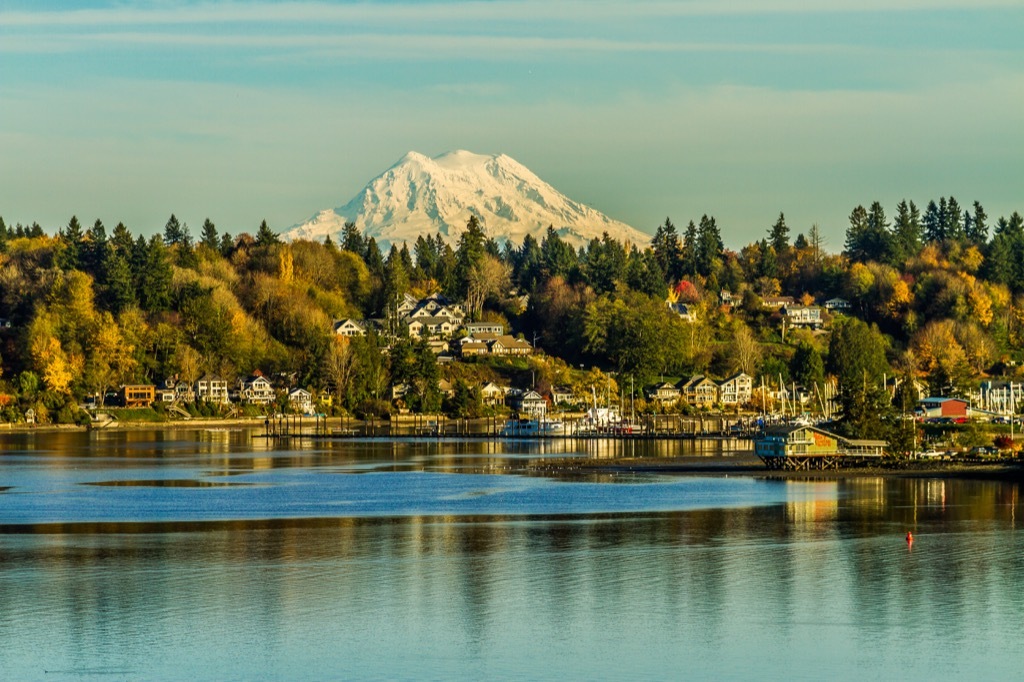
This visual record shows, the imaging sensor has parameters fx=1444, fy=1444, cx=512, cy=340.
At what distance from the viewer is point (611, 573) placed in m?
40.0

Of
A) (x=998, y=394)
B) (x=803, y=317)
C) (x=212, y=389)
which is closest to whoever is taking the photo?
(x=998, y=394)

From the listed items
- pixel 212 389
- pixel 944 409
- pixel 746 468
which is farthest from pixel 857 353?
pixel 746 468

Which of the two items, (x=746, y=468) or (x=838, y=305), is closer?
(x=746, y=468)

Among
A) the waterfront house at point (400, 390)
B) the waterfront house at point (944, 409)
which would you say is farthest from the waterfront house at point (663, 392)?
the waterfront house at point (944, 409)

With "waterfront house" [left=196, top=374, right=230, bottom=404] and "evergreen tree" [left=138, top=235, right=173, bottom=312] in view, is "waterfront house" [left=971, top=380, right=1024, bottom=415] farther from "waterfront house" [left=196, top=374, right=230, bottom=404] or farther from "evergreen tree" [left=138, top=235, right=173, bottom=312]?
"evergreen tree" [left=138, top=235, right=173, bottom=312]

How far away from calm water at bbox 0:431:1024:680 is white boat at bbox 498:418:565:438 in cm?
5224

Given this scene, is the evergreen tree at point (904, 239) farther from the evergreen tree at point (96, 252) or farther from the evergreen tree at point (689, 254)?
the evergreen tree at point (96, 252)

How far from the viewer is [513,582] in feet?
127

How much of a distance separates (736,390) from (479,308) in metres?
36.0

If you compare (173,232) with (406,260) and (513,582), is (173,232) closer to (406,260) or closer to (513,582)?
(406,260)

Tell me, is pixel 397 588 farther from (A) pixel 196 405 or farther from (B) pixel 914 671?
(A) pixel 196 405

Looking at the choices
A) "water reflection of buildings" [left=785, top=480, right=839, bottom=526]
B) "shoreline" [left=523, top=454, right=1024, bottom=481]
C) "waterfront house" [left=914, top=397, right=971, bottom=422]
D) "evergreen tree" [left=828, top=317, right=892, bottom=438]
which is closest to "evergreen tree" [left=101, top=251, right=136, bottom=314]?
"evergreen tree" [left=828, top=317, right=892, bottom=438]

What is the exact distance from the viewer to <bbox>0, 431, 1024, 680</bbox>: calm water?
3009 centimetres

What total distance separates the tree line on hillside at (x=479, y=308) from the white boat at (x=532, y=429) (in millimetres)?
16547
